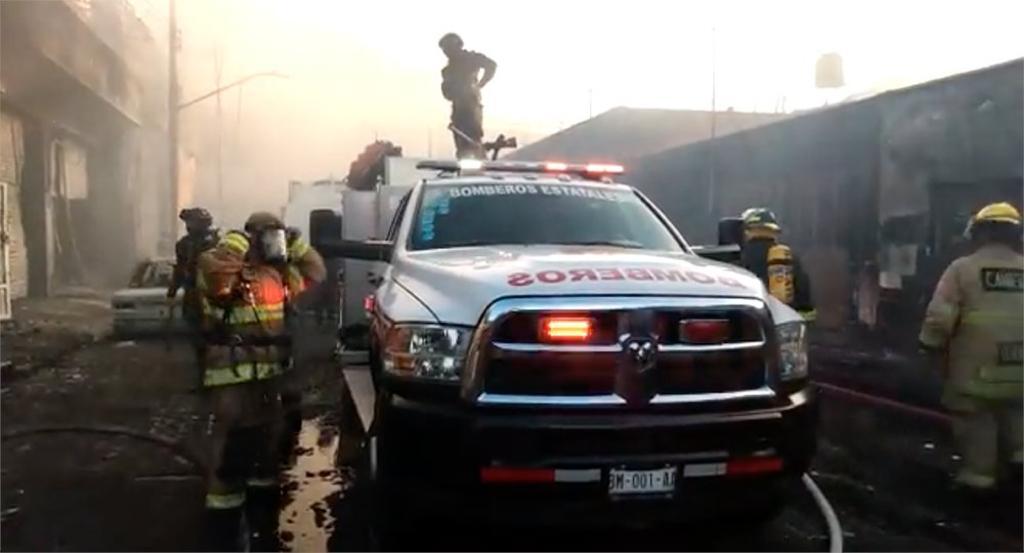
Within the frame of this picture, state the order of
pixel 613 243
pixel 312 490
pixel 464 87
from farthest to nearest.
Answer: pixel 464 87 → pixel 312 490 → pixel 613 243

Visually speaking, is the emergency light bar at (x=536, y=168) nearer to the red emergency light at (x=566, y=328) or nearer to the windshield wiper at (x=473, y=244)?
the windshield wiper at (x=473, y=244)

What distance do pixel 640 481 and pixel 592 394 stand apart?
36 cm

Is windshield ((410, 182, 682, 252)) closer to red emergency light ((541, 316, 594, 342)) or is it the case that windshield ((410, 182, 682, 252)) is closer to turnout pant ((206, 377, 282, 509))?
turnout pant ((206, 377, 282, 509))

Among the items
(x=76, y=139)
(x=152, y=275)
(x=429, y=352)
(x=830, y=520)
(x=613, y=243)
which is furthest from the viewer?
(x=76, y=139)

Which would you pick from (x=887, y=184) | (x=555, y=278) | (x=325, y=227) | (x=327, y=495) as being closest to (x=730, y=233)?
(x=555, y=278)

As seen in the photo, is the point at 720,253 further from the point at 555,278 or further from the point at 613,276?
the point at 555,278

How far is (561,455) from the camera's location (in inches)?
146

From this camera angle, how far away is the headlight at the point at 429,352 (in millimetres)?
3838

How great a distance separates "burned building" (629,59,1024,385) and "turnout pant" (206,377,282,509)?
27.9ft

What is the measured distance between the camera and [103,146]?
29266mm

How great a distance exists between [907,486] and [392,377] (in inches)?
129

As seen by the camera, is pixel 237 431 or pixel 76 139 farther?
pixel 76 139

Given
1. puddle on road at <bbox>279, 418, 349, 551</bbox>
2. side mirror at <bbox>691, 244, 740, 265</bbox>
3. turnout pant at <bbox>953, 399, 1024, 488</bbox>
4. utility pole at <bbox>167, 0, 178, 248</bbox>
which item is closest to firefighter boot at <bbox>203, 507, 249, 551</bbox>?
puddle on road at <bbox>279, 418, 349, 551</bbox>

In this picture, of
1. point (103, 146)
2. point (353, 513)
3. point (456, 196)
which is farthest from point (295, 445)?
point (103, 146)
